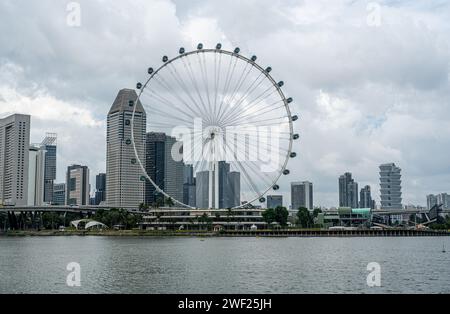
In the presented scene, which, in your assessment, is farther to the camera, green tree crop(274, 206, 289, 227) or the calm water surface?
green tree crop(274, 206, 289, 227)

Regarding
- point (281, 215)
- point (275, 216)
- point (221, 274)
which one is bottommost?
point (221, 274)

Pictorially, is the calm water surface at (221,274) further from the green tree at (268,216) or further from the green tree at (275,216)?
the green tree at (275,216)

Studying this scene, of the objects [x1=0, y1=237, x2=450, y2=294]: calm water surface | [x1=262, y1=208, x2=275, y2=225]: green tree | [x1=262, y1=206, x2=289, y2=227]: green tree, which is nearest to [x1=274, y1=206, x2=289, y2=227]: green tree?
[x1=262, y1=206, x2=289, y2=227]: green tree

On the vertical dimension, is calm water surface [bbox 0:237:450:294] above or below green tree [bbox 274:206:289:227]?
below

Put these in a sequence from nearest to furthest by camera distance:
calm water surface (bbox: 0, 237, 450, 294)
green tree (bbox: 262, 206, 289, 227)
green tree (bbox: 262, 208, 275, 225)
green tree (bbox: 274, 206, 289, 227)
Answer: calm water surface (bbox: 0, 237, 450, 294), green tree (bbox: 262, 208, 275, 225), green tree (bbox: 262, 206, 289, 227), green tree (bbox: 274, 206, 289, 227)

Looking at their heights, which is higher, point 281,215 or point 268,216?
point 281,215

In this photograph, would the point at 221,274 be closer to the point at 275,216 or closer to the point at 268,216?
the point at 268,216

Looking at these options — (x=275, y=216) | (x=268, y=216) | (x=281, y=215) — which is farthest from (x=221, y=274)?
(x=281, y=215)

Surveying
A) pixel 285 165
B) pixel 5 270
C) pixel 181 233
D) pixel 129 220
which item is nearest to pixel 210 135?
pixel 285 165

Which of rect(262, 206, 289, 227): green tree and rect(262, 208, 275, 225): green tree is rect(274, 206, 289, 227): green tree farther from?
rect(262, 208, 275, 225): green tree

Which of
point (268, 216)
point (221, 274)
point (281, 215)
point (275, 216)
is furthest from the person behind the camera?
point (281, 215)

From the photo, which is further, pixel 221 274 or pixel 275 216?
pixel 275 216

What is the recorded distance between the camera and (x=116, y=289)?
47.9 meters

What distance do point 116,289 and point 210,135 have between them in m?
42.2
